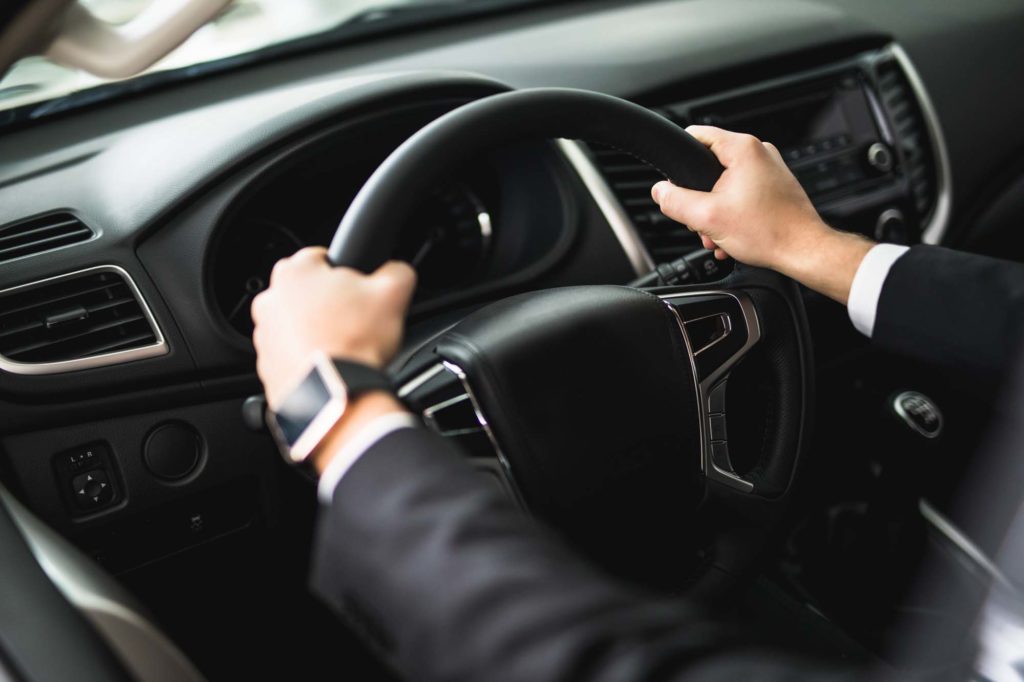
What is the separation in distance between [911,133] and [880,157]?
13 centimetres

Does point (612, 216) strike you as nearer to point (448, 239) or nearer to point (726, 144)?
point (448, 239)

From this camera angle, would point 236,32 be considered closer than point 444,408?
No

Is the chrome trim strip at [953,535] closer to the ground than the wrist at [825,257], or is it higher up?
closer to the ground

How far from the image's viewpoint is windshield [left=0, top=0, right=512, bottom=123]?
4.83ft

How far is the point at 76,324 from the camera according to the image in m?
1.22

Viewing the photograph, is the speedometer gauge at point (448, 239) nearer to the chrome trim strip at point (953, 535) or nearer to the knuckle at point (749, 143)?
the knuckle at point (749, 143)

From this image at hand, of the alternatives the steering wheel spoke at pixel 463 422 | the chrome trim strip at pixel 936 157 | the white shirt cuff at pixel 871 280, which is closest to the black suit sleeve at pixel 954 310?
the white shirt cuff at pixel 871 280

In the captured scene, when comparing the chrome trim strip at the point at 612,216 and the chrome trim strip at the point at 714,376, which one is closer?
the chrome trim strip at the point at 714,376

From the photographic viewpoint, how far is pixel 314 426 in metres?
0.70

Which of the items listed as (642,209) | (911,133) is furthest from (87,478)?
(911,133)

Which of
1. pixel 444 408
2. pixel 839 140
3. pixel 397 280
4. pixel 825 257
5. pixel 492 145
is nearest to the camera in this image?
pixel 397 280

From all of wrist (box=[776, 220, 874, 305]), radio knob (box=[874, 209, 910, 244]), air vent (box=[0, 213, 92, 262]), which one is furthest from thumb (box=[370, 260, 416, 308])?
radio knob (box=[874, 209, 910, 244])

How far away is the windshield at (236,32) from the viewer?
4.83 feet

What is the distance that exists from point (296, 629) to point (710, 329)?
852mm
